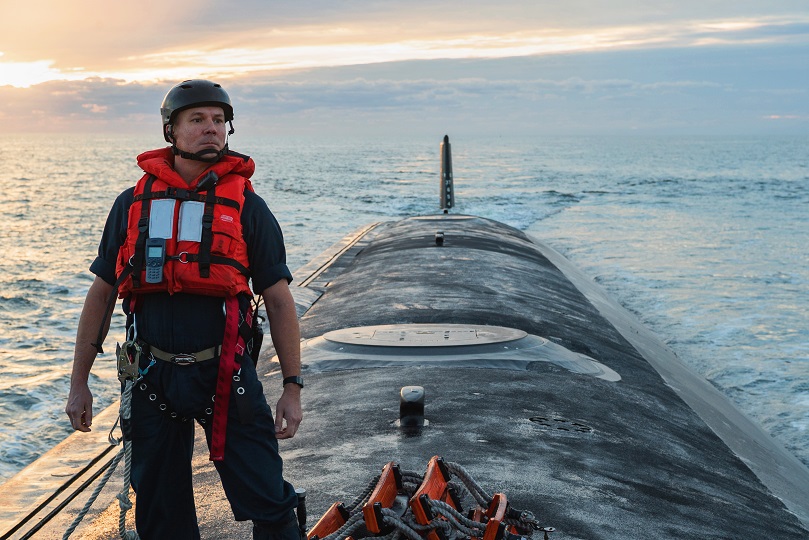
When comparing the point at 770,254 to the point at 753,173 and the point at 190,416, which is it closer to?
the point at 190,416

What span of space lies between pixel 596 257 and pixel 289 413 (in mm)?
31141

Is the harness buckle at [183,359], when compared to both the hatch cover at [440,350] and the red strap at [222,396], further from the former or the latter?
the hatch cover at [440,350]

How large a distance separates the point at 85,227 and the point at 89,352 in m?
41.9

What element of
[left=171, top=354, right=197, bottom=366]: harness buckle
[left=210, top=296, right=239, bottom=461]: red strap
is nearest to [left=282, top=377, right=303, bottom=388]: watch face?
[left=210, top=296, right=239, bottom=461]: red strap

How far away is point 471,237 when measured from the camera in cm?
1989

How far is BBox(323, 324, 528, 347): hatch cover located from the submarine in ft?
0.11

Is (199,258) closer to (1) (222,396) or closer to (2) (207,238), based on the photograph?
(2) (207,238)

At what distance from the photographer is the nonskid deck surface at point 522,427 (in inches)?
226

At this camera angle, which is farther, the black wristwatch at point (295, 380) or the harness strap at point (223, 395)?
the black wristwatch at point (295, 380)

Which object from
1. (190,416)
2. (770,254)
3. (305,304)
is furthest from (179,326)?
(770,254)

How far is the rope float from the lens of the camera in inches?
162

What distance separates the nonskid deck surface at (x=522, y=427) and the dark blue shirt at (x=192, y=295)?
1.67m

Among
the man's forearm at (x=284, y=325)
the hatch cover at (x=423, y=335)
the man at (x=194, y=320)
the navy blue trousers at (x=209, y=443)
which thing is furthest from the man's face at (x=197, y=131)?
the hatch cover at (x=423, y=335)

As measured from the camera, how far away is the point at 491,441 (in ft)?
21.9
